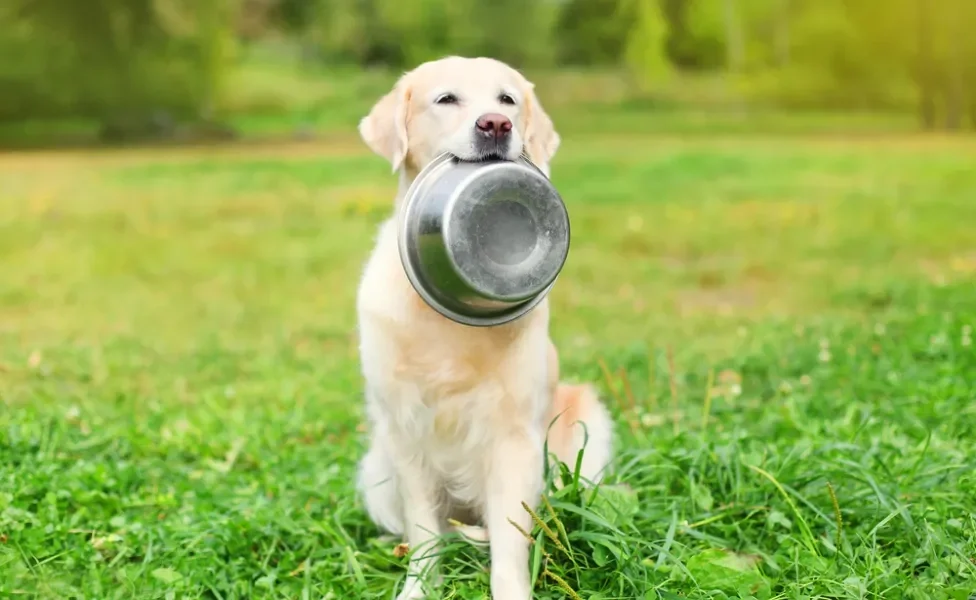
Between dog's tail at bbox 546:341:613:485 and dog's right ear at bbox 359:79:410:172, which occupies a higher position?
dog's right ear at bbox 359:79:410:172

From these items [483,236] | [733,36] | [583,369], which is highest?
[483,236]

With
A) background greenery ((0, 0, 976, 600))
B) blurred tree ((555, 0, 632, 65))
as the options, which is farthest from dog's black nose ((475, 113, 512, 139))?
blurred tree ((555, 0, 632, 65))

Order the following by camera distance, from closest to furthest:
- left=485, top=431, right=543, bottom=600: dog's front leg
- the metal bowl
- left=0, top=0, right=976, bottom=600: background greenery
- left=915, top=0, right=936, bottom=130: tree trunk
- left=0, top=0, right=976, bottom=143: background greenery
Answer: the metal bowl < left=485, top=431, right=543, bottom=600: dog's front leg < left=0, top=0, right=976, bottom=600: background greenery < left=915, top=0, right=936, bottom=130: tree trunk < left=0, top=0, right=976, bottom=143: background greenery

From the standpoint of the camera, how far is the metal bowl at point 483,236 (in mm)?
2225

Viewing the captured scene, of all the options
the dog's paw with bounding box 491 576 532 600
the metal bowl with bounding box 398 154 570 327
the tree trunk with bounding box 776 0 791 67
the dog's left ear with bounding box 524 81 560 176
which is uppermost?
the dog's left ear with bounding box 524 81 560 176

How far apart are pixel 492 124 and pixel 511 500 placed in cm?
100

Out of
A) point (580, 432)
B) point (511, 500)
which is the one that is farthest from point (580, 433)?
point (511, 500)

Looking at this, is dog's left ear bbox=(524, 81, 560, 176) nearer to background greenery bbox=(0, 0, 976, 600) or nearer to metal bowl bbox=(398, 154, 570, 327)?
metal bowl bbox=(398, 154, 570, 327)

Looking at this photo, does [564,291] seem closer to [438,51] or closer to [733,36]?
[438,51]

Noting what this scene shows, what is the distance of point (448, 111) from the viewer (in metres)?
2.53

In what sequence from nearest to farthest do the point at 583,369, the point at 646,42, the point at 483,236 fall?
the point at 483,236, the point at 583,369, the point at 646,42

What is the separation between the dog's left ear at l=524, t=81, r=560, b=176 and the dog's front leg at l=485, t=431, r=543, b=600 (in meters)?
0.77

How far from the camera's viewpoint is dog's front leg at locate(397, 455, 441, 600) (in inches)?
104

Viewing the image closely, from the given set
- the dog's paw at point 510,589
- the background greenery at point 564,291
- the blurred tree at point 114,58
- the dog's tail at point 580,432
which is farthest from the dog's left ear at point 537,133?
the blurred tree at point 114,58
